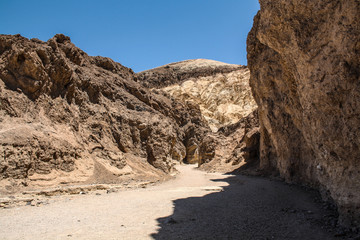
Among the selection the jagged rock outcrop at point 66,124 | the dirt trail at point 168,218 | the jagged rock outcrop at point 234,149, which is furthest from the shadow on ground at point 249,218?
the jagged rock outcrop at point 234,149

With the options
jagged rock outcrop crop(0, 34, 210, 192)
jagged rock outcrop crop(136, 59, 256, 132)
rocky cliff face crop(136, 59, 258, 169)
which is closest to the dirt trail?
A: jagged rock outcrop crop(0, 34, 210, 192)

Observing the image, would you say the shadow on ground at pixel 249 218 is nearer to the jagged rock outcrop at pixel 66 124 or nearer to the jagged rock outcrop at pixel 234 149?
the jagged rock outcrop at pixel 66 124

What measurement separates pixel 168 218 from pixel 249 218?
202cm

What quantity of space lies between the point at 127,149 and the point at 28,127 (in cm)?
616

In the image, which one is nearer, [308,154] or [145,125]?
[308,154]

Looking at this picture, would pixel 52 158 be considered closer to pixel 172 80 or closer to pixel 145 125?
pixel 145 125

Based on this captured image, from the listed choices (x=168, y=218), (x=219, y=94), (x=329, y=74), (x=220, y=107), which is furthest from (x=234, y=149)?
(x=219, y=94)

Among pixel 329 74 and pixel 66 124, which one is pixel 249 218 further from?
pixel 66 124

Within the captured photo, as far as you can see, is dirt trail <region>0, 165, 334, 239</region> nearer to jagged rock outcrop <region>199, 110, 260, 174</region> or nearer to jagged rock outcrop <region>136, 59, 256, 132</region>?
jagged rock outcrop <region>199, 110, 260, 174</region>

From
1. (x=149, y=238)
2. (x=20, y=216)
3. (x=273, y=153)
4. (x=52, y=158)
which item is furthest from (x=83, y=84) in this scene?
(x=273, y=153)

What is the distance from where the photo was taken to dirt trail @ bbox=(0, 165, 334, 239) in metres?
4.72

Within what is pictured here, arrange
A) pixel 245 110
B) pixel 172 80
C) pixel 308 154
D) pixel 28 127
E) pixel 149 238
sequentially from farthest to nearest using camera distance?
1. pixel 172 80
2. pixel 245 110
3. pixel 308 154
4. pixel 28 127
5. pixel 149 238

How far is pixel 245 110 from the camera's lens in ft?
158

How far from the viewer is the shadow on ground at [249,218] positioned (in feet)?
15.6
